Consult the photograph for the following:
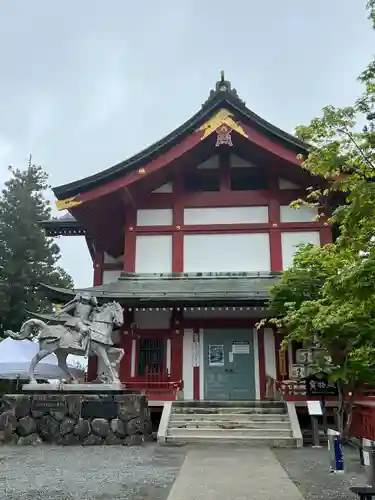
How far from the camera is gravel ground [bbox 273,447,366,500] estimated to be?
5973 millimetres

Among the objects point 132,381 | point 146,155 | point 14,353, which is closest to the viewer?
point 132,381

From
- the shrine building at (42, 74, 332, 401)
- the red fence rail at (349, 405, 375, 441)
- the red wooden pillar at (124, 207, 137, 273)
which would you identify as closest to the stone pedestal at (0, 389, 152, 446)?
the shrine building at (42, 74, 332, 401)

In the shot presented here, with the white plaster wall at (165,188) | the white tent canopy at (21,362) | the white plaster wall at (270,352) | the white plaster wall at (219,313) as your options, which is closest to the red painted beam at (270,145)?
the white plaster wall at (165,188)

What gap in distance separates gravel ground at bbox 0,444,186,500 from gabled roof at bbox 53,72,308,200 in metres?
7.82

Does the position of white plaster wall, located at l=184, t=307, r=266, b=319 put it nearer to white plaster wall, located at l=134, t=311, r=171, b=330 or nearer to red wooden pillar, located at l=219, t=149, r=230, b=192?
white plaster wall, located at l=134, t=311, r=171, b=330

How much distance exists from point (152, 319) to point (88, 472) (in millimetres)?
7840

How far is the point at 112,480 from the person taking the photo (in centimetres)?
683

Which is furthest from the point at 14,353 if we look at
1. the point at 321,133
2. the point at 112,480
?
the point at 321,133

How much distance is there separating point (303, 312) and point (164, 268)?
7258 millimetres

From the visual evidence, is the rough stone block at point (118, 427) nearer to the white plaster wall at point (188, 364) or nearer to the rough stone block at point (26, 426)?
the rough stone block at point (26, 426)

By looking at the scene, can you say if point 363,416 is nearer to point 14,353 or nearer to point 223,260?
point 223,260

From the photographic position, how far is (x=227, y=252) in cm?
1584

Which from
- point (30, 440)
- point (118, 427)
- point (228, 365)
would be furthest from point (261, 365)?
point (30, 440)

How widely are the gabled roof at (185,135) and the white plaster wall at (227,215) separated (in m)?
2.21
